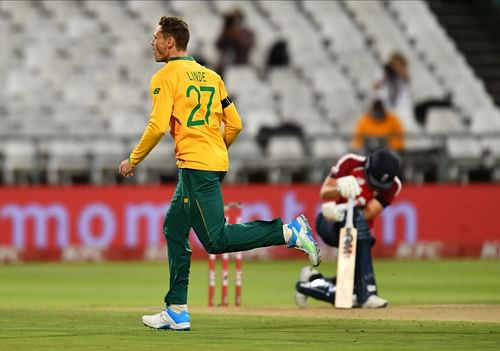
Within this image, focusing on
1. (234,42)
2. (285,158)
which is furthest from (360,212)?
(234,42)

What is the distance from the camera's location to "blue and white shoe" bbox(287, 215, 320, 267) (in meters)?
10.5

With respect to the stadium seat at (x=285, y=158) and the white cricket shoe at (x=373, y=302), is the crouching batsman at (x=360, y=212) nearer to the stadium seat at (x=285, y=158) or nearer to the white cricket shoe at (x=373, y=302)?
the white cricket shoe at (x=373, y=302)

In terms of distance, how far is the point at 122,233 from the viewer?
2103 cm

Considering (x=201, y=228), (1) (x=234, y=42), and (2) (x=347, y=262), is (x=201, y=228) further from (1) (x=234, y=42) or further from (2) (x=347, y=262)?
(1) (x=234, y=42)

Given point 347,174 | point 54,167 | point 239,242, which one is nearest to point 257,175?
point 54,167

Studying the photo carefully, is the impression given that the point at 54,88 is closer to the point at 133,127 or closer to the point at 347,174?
the point at 133,127

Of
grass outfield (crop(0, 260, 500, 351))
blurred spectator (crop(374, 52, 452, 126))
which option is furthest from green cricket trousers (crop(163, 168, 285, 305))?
blurred spectator (crop(374, 52, 452, 126))

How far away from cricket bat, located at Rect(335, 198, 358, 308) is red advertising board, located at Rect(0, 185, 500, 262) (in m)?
8.10

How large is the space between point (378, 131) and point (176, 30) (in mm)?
11572

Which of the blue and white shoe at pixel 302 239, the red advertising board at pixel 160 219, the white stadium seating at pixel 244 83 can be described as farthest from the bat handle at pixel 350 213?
the white stadium seating at pixel 244 83

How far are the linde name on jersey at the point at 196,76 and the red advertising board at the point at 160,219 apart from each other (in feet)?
34.3

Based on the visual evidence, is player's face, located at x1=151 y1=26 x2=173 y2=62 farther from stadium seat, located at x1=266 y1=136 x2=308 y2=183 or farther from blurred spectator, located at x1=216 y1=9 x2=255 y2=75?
blurred spectator, located at x1=216 y1=9 x2=255 y2=75

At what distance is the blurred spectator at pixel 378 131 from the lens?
21344 millimetres

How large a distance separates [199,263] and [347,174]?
821 cm
